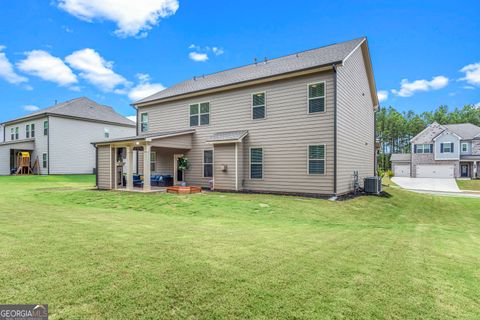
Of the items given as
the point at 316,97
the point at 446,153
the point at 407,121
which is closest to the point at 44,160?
the point at 316,97

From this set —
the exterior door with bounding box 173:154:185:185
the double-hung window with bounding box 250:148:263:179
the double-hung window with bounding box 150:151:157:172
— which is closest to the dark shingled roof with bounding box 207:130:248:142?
the double-hung window with bounding box 250:148:263:179

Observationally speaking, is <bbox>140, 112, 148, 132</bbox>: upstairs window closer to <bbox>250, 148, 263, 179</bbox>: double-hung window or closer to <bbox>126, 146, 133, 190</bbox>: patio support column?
<bbox>126, 146, 133, 190</bbox>: patio support column

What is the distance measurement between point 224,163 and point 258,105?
11.4ft

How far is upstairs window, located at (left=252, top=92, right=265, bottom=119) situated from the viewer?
1355cm

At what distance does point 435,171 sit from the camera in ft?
127

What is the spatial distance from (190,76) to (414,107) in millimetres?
63008

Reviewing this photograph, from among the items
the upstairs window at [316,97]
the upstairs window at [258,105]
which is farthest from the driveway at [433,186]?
the upstairs window at [258,105]

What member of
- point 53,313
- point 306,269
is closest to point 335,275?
point 306,269

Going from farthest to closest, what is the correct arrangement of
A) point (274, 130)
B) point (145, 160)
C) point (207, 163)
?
point (207, 163) → point (145, 160) → point (274, 130)

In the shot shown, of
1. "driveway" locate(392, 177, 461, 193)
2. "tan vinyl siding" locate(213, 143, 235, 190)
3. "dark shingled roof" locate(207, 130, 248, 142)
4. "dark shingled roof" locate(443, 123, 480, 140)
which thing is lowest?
"driveway" locate(392, 177, 461, 193)

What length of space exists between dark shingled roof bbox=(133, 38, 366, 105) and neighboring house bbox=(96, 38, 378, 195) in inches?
3.4

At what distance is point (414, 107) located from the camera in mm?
63531

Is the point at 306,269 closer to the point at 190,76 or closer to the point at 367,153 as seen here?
the point at 367,153

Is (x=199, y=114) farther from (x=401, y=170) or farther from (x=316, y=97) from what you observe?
(x=401, y=170)
